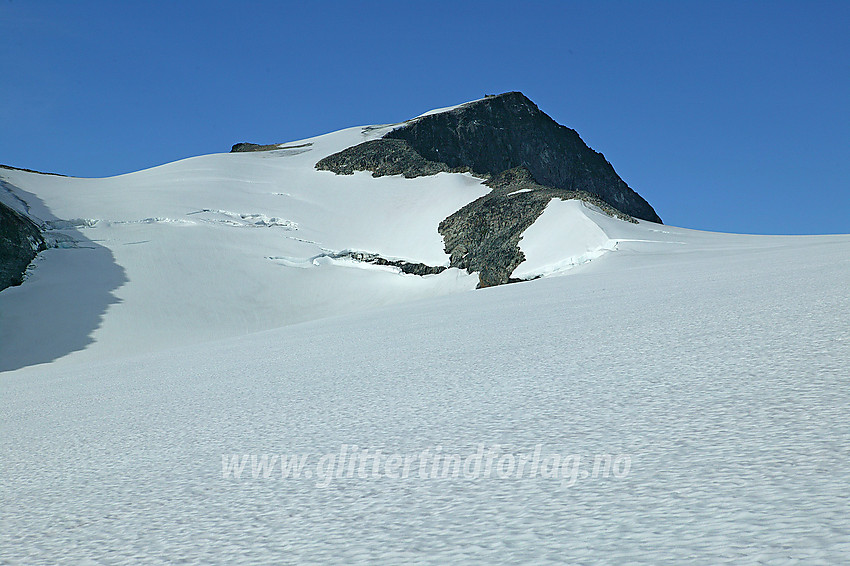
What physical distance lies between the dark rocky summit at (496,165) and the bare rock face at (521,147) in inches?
2.2

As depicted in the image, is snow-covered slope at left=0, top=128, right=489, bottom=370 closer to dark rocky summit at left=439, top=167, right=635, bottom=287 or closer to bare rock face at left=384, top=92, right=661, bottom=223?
dark rocky summit at left=439, top=167, right=635, bottom=287

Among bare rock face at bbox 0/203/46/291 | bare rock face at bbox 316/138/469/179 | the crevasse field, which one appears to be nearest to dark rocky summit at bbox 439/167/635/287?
bare rock face at bbox 316/138/469/179

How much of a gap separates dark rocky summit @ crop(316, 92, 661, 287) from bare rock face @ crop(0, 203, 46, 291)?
27.8 ft

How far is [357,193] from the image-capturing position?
20.1 meters

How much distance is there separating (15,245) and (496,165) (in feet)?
90.5

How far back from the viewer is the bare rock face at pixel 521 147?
111 ft

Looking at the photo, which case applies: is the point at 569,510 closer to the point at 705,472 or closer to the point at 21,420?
the point at 705,472

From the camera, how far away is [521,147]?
36.6 metres

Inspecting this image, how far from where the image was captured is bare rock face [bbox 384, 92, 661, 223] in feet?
111

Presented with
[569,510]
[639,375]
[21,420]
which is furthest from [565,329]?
[21,420]

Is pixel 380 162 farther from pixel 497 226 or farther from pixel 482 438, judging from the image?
pixel 482 438

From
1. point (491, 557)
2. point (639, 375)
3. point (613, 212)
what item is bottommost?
point (491, 557)

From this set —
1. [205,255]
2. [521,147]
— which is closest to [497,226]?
[205,255]

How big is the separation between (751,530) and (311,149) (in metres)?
27.3
